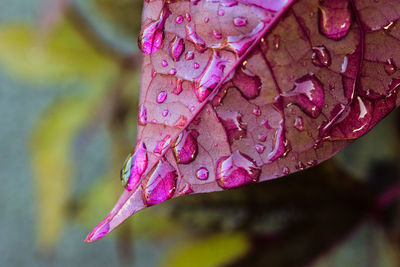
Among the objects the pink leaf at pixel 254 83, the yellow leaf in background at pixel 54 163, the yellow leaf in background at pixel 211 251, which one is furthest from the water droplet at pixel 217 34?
the yellow leaf in background at pixel 54 163

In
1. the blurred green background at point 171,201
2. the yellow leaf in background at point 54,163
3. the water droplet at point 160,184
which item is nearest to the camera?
the water droplet at point 160,184

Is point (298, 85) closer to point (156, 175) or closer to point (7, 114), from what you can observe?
point (156, 175)

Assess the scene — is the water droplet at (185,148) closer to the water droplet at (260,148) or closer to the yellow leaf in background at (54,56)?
the water droplet at (260,148)

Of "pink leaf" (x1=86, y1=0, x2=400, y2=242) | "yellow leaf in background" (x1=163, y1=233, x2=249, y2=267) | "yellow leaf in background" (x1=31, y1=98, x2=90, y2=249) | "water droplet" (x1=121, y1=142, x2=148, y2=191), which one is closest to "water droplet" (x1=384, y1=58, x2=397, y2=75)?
"pink leaf" (x1=86, y1=0, x2=400, y2=242)

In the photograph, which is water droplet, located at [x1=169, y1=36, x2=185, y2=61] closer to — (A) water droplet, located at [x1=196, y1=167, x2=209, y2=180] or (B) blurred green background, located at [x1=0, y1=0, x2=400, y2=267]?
(A) water droplet, located at [x1=196, y1=167, x2=209, y2=180]

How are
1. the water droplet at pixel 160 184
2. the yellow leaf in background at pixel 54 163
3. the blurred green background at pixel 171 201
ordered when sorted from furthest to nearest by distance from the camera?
1. the yellow leaf in background at pixel 54 163
2. the blurred green background at pixel 171 201
3. the water droplet at pixel 160 184
